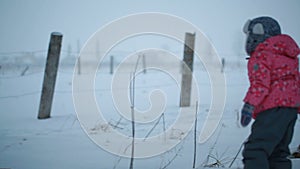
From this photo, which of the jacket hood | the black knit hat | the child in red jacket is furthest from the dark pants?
the black knit hat

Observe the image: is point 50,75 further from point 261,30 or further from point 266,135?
point 266,135

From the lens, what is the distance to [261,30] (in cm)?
186

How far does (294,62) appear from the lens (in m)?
1.83

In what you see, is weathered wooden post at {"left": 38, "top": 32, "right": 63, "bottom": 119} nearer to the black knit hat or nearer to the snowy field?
the snowy field

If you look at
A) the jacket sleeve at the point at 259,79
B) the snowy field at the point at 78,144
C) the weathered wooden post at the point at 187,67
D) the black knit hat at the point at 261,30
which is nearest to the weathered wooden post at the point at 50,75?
the snowy field at the point at 78,144

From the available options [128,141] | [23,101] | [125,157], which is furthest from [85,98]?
[125,157]

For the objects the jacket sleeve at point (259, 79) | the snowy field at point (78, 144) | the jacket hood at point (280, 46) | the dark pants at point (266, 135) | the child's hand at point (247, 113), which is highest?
the jacket hood at point (280, 46)

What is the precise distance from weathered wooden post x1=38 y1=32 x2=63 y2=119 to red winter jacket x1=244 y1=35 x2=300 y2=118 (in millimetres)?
3088

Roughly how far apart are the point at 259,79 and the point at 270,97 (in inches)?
5.7

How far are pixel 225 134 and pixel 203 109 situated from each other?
5.08 ft

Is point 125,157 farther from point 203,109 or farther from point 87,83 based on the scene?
point 87,83

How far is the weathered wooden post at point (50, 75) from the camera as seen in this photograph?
407cm

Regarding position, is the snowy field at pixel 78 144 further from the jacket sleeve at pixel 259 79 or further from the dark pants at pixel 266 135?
the jacket sleeve at pixel 259 79

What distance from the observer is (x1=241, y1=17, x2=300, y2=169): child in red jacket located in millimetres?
1702
